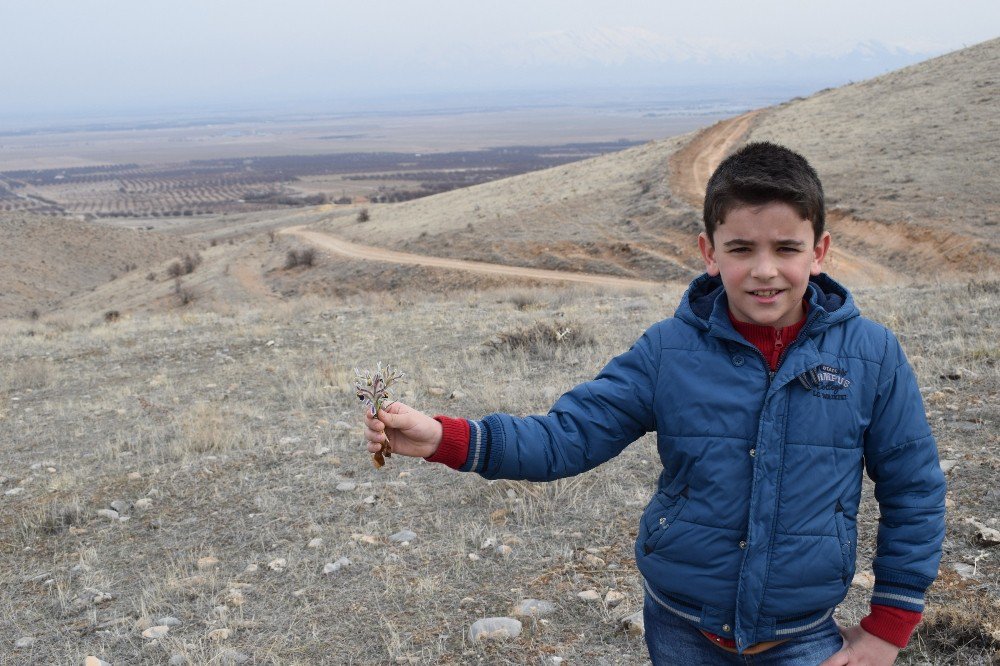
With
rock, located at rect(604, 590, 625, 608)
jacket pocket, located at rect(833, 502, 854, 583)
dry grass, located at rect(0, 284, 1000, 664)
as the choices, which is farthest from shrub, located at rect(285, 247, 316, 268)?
jacket pocket, located at rect(833, 502, 854, 583)

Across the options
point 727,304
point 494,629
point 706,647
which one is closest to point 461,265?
point 494,629

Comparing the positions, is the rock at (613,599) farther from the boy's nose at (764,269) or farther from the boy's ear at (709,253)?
the boy's nose at (764,269)

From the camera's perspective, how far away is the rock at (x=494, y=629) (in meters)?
3.30

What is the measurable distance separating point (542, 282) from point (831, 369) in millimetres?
19210

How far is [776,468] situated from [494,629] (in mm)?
1843

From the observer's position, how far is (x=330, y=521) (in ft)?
15.0

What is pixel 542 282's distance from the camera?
2108cm

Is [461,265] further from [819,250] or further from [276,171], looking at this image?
[276,171]

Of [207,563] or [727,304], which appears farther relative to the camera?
[207,563]

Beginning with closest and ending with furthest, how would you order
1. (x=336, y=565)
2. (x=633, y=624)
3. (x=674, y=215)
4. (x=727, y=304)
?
(x=727, y=304) < (x=633, y=624) < (x=336, y=565) < (x=674, y=215)

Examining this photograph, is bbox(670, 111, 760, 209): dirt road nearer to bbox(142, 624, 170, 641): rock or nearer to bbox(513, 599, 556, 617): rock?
bbox(513, 599, 556, 617): rock

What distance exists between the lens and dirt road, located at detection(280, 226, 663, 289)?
20.6m

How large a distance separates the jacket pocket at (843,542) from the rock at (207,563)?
3228 millimetres

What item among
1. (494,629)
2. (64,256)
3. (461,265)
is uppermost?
(494,629)
